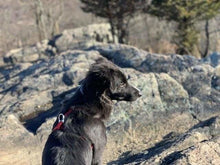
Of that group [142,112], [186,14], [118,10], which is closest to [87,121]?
[142,112]

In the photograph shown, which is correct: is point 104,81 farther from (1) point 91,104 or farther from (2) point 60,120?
(2) point 60,120

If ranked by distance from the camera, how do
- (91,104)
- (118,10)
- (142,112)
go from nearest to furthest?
(91,104) → (142,112) → (118,10)

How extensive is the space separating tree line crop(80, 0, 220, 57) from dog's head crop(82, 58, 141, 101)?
1501cm

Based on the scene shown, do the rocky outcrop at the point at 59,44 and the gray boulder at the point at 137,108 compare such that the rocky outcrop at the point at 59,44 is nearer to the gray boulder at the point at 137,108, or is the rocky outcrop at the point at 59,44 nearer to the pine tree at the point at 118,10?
the pine tree at the point at 118,10

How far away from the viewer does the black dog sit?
13.5 ft

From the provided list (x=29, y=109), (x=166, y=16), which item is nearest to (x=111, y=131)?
(x=29, y=109)

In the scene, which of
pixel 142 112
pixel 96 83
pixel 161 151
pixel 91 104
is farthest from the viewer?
pixel 142 112

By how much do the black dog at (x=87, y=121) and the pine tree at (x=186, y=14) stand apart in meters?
15.2

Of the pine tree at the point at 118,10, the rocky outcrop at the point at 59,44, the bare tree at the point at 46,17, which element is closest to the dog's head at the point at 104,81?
the rocky outcrop at the point at 59,44

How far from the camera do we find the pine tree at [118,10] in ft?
65.3

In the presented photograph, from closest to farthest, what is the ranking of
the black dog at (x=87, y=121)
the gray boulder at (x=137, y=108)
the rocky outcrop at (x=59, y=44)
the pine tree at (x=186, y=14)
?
the black dog at (x=87, y=121) → the gray boulder at (x=137, y=108) → the rocky outcrop at (x=59, y=44) → the pine tree at (x=186, y=14)

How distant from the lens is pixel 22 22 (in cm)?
3888

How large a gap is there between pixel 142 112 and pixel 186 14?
12676mm

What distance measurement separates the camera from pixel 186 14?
19.0 meters
